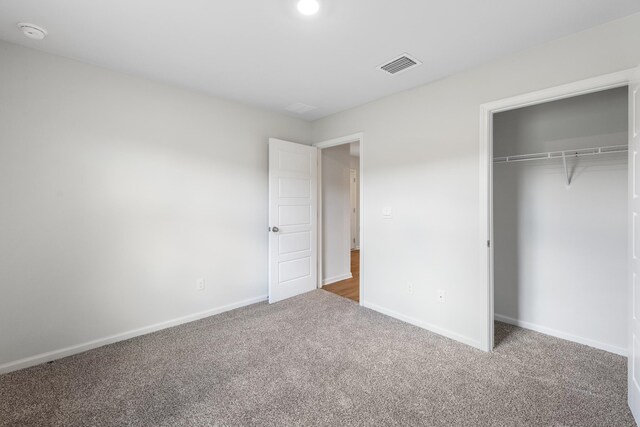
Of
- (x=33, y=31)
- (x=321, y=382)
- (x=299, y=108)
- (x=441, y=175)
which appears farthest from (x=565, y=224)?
(x=33, y=31)

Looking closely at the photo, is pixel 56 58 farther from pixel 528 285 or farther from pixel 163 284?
pixel 528 285

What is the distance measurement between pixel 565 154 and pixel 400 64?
5.58ft

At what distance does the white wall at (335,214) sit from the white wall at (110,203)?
1.23 metres

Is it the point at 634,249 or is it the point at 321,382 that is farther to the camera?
the point at 321,382

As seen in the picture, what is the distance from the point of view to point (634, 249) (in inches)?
61.9

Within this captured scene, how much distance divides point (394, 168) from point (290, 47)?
1.59 meters

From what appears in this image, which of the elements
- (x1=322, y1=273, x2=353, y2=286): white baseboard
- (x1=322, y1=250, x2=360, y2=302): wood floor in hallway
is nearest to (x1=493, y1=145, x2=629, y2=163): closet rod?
(x1=322, y1=250, x2=360, y2=302): wood floor in hallway

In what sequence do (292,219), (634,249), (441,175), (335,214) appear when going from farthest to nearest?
(335,214) → (292,219) → (441,175) → (634,249)

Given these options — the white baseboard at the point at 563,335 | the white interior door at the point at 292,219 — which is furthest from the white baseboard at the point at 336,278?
the white baseboard at the point at 563,335

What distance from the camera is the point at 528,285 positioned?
275cm

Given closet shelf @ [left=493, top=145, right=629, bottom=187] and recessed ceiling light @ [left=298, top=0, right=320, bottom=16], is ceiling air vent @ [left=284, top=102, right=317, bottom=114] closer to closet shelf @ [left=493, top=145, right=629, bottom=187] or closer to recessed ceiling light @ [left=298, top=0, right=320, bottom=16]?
recessed ceiling light @ [left=298, top=0, right=320, bottom=16]

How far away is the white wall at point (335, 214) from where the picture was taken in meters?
4.21

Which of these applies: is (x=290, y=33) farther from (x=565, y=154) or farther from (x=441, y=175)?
(x=565, y=154)

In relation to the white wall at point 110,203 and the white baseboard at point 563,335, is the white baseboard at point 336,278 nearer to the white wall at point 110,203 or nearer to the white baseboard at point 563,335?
the white wall at point 110,203
